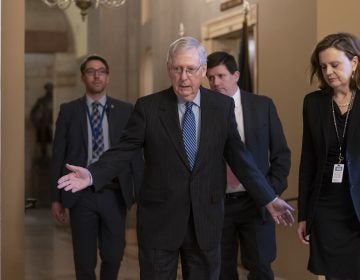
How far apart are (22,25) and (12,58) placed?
247mm

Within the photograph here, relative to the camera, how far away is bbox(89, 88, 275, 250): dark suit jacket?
162 inches

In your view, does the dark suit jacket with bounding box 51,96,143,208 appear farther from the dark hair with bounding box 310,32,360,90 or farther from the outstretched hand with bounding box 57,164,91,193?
the dark hair with bounding box 310,32,360,90

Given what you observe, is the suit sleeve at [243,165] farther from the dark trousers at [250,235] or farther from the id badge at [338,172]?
the dark trousers at [250,235]

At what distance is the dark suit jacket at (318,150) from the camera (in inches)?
165

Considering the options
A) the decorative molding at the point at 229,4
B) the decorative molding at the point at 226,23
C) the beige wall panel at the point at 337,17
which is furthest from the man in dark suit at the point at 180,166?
the decorative molding at the point at 229,4

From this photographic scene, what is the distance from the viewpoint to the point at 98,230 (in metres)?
6.01

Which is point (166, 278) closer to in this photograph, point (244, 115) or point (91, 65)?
point (244, 115)

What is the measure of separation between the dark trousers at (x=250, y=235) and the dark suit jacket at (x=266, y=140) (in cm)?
20

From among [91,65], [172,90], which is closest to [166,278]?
[172,90]

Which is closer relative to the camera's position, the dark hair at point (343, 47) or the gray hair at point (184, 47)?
the gray hair at point (184, 47)

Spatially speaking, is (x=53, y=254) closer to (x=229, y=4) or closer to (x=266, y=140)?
(x=229, y=4)

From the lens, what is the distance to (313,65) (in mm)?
4324

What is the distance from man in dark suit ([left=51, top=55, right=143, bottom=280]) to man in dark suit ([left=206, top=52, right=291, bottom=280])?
3.39ft

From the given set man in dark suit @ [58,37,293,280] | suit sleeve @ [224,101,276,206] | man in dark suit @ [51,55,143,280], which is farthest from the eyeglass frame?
man in dark suit @ [51,55,143,280]
